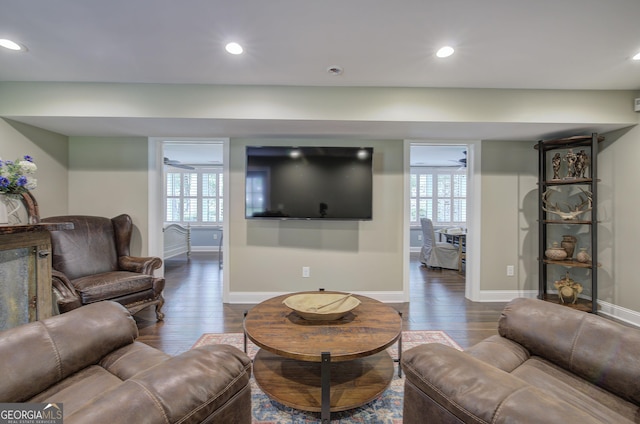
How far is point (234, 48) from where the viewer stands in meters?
1.98

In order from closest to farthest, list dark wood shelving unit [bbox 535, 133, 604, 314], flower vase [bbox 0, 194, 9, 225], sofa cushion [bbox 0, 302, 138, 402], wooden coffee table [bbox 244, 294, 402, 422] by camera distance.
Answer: sofa cushion [bbox 0, 302, 138, 402] → wooden coffee table [bbox 244, 294, 402, 422] → flower vase [bbox 0, 194, 9, 225] → dark wood shelving unit [bbox 535, 133, 604, 314]

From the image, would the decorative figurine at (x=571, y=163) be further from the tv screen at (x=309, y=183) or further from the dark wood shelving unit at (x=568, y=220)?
the tv screen at (x=309, y=183)

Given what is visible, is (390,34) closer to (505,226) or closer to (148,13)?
(148,13)

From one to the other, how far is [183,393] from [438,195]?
780 cm

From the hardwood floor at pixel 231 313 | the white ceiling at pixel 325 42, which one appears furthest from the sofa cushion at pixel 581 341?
the white ceiling at pixel 325 42

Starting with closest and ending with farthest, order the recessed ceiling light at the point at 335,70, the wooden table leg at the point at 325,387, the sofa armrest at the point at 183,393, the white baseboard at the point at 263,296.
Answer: the sofa armrest at the point at 183,393 → the wooden table leg at the point at 325,387 → the recessed ceiling light at the point at 335,70 → the white baseboard at the point at 263,296

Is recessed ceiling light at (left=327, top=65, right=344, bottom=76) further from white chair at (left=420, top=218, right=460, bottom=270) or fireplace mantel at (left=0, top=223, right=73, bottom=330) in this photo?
white chair at (left=420, top=218, right=460, bottom=270)

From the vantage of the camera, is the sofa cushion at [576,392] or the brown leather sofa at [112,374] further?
the sofa cushion at [576,392]

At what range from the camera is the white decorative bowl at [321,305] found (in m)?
1.71

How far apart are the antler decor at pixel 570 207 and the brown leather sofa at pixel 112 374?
143 inches

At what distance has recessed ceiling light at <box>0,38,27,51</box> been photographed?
1.90 metres

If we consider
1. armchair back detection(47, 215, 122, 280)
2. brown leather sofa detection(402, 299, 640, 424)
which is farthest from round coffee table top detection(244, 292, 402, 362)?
armchair back detection(47, 215, 122, 280)

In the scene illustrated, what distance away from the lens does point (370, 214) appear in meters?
3.15

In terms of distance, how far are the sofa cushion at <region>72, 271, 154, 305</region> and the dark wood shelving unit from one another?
446 cm
